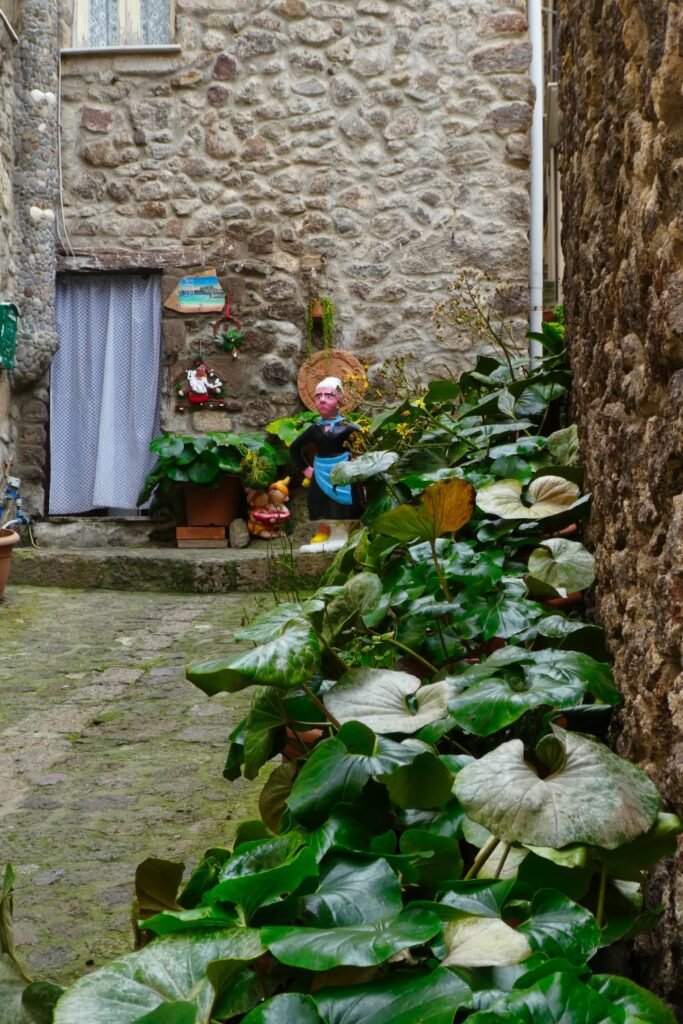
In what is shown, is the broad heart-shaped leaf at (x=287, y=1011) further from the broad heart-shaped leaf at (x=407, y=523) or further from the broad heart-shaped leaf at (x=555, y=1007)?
the broad heart-shaped leaf at (x=407, y=523)

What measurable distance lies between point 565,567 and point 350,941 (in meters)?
1.16

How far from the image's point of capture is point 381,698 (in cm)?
176

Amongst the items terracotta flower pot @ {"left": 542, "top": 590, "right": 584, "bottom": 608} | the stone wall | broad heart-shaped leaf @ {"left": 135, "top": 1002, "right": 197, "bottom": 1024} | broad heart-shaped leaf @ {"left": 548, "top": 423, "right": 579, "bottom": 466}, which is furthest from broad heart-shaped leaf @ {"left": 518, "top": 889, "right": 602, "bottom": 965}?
the stone wall

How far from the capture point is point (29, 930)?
2.01 meters

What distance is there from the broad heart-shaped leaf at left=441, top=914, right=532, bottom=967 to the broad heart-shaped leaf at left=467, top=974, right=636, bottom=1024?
10cm

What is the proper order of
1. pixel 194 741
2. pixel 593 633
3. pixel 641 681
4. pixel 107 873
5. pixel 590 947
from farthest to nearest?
pixel 194 741
pixel 107 873
pixel 593 633
pixel 641 681
pixel 590 947

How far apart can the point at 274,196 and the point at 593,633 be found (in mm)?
5811

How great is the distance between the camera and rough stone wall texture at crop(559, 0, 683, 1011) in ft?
4.33

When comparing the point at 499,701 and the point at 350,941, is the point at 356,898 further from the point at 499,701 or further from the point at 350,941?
the point at 499,701

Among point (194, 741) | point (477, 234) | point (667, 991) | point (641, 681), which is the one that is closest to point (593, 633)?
point (641, 681)

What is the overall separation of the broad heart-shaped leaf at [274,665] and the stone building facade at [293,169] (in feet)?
18.1

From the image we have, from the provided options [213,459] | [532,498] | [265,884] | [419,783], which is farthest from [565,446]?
[213,459]

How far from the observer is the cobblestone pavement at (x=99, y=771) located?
6.88ft

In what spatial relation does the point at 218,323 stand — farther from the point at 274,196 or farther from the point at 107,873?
the point at 107,873
